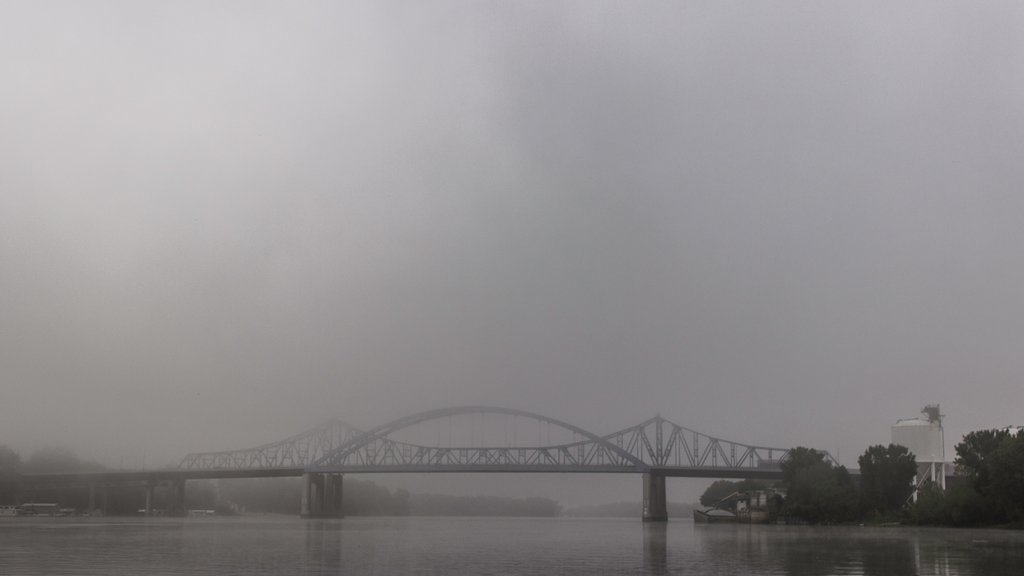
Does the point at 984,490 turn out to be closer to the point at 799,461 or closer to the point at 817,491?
the point at 817,491

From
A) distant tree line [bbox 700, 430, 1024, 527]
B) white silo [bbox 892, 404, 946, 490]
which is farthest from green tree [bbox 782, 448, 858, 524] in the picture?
white silo [bbox 892, 404, 946, 490]

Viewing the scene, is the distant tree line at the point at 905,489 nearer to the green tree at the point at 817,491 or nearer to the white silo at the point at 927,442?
the green tree at the point at 817,491

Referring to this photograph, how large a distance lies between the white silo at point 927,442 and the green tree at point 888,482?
2223 centimetres

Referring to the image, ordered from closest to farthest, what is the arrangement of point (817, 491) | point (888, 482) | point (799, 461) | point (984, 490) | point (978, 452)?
point (984, 490) → point (978, 452) → point (888, 482) → point (817, 491) → point (799, 461)

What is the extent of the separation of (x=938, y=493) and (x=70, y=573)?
96.3 meters

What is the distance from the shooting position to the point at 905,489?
126 metres

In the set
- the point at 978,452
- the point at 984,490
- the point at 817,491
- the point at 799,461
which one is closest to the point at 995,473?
the point at 984,490

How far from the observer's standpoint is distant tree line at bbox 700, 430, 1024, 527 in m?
91.9

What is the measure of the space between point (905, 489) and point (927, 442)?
93.3 ft

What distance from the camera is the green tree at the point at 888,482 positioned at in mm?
126250

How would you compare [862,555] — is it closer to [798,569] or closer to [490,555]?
[798,569]

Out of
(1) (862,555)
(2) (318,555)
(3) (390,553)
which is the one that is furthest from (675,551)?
(2) (318,555)

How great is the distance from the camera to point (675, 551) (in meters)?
58.1

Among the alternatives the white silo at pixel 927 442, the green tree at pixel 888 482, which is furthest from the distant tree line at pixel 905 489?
the white silo at pixel 927 442
